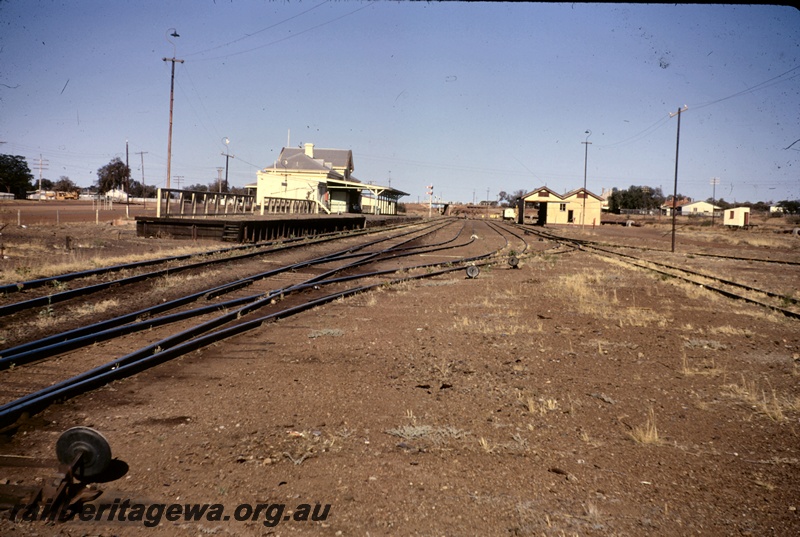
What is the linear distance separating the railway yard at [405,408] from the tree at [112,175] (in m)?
107

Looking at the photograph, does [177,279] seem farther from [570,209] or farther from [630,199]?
[630,199]

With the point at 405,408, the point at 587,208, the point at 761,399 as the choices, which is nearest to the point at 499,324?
the point at 761,399

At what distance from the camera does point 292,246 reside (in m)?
21.7

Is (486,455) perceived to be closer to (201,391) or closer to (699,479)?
(699,479)

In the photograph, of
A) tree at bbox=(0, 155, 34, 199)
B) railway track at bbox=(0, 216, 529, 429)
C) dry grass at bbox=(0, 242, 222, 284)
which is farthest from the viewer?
tree at bbox=(0, 155, 34, 199)

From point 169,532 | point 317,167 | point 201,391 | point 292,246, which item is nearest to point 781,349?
point 201,391

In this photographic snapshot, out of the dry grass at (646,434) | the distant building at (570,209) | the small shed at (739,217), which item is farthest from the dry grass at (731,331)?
the small shed at (739,217)

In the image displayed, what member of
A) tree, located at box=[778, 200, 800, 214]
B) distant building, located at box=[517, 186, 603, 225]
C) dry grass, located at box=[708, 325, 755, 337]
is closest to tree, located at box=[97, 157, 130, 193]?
distant building, located at box=[517, 186, 603, 225]

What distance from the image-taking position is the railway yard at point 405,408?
351 cm

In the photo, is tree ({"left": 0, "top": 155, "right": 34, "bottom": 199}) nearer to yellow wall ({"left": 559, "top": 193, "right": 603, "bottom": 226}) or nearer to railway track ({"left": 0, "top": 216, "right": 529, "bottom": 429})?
yellow wall ({"left": 559, "top": 193, "right": 603, "bottom": 226})

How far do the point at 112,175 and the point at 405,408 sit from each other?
117279mm

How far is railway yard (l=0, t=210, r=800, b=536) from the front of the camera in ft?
11.5

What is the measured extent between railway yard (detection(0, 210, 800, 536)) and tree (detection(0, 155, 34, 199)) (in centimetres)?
8868

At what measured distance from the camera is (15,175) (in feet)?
285
